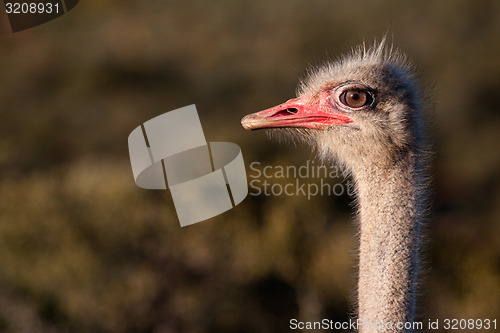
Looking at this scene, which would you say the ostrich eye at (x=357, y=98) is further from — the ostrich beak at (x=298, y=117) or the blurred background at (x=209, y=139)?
the blurred background at (x=209, y=139)

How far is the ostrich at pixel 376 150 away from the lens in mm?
2170

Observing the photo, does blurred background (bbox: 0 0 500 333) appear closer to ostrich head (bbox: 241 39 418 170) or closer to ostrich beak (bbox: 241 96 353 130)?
ostrich head (bbox: 241 39 418 170)

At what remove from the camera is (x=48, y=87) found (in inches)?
371

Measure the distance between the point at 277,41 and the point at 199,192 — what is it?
17.5 ft

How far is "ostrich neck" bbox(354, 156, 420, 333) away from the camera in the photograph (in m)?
2.15

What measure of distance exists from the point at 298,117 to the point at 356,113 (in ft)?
0.64

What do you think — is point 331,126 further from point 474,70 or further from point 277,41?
point 277,41

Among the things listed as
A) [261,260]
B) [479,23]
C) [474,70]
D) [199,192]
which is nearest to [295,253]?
[261,260]

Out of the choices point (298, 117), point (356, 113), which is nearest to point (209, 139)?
point (298, 117)

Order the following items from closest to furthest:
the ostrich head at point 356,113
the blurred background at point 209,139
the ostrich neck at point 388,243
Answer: the ostrich neck at point 388,243
the ostrich head at point 356,113
the blurred background at point 209,139

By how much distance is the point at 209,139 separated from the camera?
656 cm

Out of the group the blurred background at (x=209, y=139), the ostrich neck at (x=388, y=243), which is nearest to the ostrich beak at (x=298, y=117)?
the ostrich neck at (x=388, y=243)

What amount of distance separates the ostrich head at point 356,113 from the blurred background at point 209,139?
0.21m

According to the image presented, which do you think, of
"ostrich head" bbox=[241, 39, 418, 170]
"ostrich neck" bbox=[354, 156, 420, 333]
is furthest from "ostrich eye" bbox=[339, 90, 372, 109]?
"ostrich neck" bbox=[354, 156, 420, 333]
